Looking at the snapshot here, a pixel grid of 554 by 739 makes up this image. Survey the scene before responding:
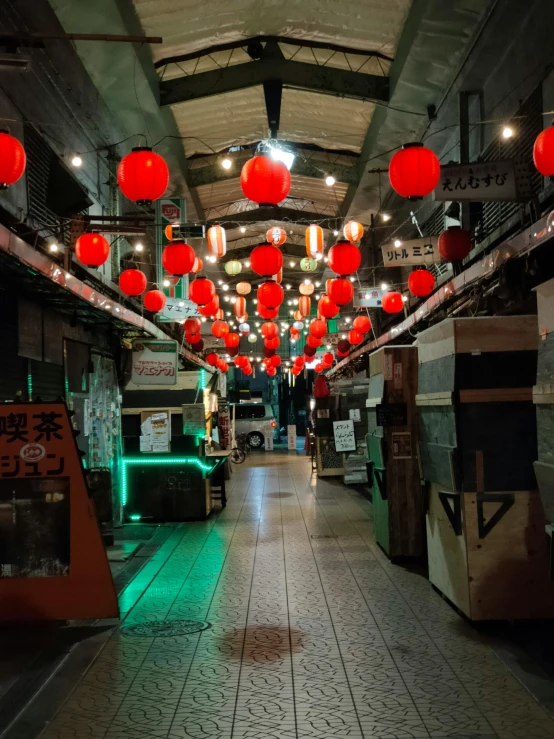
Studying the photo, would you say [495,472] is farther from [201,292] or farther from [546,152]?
[201,292]

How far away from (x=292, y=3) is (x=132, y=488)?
36.3 feet

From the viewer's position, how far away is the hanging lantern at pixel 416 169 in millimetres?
9133

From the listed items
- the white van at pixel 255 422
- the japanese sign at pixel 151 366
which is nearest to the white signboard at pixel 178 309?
the japanese sign at pixel 151 366

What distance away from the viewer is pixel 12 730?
181 inches

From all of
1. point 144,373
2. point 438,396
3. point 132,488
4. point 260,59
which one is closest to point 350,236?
point 260,59

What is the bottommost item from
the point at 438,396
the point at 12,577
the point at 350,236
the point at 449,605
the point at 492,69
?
the point at 449,605

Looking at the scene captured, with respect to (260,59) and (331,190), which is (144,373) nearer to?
(260,59)

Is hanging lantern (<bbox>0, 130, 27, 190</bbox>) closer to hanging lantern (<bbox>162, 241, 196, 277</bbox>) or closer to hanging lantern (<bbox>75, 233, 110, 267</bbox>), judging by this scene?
hanging lantern (<bbox>75, 233, 110, 267</bbox>)

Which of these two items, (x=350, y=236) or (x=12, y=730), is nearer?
(x=12, y=730)

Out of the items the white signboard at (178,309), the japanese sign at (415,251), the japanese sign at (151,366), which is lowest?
the japanese sign at (151,366)

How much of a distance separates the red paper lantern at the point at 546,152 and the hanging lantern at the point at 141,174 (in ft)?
15.9

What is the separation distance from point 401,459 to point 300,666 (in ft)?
15.1

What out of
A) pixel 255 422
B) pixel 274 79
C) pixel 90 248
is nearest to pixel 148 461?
pixel 90 248

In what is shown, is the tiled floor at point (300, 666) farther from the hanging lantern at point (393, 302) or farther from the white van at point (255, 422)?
the white van at point (255, 422)
